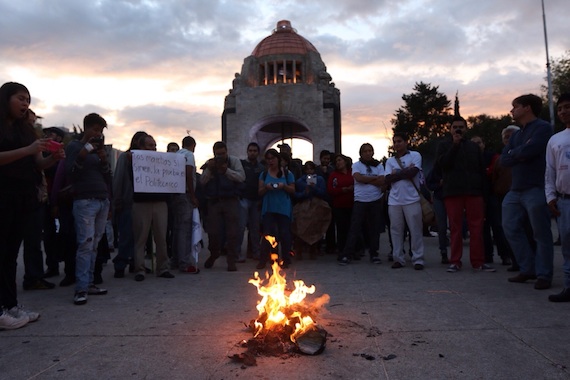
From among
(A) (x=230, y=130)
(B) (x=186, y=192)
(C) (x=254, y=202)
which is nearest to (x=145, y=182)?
(B) (x=186, y=192)

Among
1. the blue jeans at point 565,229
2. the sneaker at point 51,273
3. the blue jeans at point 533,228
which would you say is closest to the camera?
the blue jeans at point 565,229

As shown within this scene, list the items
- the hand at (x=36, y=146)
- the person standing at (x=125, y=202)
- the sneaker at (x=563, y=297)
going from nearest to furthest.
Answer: the hand at (x=36, y=146) → the sneaker at (x=563, y=297) → the person standing at (x=125, y=202)

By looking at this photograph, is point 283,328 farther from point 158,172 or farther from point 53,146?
point 158,172

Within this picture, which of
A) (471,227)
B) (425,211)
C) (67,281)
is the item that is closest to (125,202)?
(67,281)

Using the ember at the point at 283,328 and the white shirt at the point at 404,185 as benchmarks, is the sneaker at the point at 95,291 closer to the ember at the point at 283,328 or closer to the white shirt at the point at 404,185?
the ember at the point at 283,328

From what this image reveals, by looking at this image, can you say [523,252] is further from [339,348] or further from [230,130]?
[230,130]

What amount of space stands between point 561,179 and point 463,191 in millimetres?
1929

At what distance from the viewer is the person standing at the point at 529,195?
5484mm

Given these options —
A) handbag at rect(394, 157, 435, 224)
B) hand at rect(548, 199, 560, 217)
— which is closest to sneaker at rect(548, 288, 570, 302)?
hand at rect(548, 199, 560, 217)

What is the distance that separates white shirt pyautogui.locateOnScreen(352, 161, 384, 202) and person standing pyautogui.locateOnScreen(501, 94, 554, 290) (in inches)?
94.6

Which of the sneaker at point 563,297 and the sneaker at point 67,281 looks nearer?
the sneaker at point 563,297

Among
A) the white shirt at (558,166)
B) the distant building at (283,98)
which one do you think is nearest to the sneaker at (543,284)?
the white shirt at (558,166)

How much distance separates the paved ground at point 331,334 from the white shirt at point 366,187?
84.3 inches

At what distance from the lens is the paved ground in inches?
118
